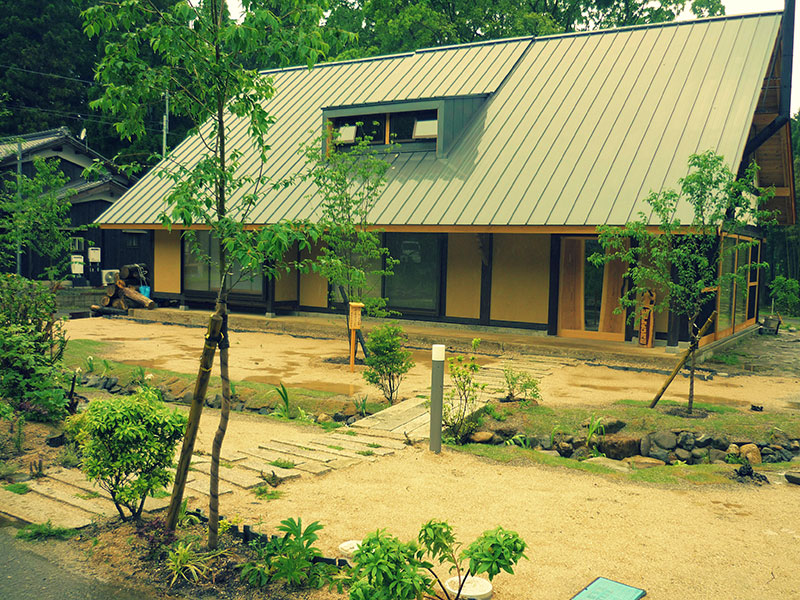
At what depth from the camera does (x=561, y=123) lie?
1753 cm

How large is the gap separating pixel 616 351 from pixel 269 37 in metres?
11.3

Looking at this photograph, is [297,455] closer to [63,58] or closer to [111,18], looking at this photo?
[111,18]

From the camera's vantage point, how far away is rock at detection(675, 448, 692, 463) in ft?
28.4

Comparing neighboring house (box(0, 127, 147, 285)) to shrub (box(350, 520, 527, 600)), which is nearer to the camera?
shrub (box(350, 520, 527, 600))

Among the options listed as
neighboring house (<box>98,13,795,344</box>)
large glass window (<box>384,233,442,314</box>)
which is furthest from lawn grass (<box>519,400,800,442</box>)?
large glass window (<box>384,233,442,314</box>)

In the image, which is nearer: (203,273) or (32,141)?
(203,273)

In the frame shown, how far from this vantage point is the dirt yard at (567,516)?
4.77m

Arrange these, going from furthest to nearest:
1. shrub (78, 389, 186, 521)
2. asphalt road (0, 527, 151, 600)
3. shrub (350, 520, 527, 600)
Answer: shrub (78, 389, 186, 521) < asphalt road (0, 527, 151, 600) < shrub (350, 520, 527, 600)

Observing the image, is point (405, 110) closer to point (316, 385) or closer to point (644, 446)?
point (316, 385)

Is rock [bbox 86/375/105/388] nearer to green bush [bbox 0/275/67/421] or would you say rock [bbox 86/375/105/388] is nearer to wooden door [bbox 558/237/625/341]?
green bush [bbox 0/275/67/421]

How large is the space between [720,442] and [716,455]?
0.80 feet

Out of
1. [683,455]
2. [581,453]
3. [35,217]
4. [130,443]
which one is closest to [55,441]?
[130,443]

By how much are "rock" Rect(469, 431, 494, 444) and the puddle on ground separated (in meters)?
2.84

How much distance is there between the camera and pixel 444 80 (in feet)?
66.5
